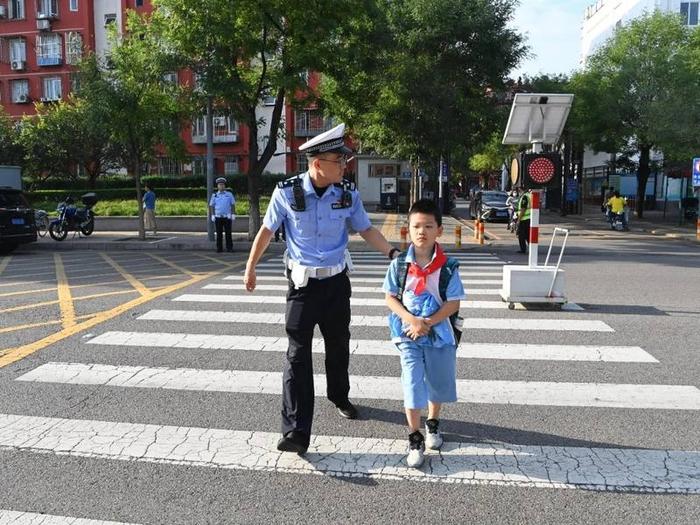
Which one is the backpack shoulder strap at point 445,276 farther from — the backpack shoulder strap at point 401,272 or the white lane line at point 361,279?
the white lane line at point 361,279

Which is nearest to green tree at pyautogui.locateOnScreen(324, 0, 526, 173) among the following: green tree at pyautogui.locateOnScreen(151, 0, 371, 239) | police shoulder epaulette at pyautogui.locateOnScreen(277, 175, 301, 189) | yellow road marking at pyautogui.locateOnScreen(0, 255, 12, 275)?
green tree at pyautogui.locateOnScreen(151, 0, 371, 239)

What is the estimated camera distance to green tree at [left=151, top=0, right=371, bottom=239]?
15.7 metres

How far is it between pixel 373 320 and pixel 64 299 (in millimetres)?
4742

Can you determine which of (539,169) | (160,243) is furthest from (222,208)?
(539,169)

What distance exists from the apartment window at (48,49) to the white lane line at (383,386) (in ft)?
154

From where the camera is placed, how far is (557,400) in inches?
195

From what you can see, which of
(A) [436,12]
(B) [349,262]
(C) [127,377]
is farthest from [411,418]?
(A) [436,12]

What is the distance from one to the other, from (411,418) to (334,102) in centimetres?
1617

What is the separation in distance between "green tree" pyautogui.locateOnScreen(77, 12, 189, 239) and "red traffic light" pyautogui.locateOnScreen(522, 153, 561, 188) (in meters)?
11.7

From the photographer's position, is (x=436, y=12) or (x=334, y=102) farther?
(x=436, y=12)

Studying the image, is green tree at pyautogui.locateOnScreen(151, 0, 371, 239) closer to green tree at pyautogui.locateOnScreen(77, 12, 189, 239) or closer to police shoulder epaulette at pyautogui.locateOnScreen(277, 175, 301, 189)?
green tree at pyautogui.locateOnScreen(77, 12, 189, 239)

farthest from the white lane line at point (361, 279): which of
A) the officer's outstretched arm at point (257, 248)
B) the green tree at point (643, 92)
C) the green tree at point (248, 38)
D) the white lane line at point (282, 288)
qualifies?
the green tree at point (643, 92)

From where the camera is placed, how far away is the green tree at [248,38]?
15680 mm

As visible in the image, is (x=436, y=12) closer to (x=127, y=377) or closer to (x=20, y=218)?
(x=20, y=218)
